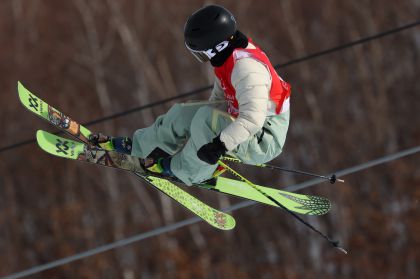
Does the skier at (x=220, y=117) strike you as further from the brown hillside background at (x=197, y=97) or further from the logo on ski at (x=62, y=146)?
the brown hillside background at (x=197, y=97)

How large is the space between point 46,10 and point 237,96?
19.6 meters

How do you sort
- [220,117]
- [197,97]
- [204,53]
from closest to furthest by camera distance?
[204,53] < [220,117] < [197,97]

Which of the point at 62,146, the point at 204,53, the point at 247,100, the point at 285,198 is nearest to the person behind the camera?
the point at 247,100

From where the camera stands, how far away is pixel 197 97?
2073 cm

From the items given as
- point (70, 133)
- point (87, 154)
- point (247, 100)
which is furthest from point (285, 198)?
point (247, 100)

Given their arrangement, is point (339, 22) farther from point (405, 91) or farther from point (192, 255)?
point (192, 255)

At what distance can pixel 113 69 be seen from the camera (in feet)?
71.5

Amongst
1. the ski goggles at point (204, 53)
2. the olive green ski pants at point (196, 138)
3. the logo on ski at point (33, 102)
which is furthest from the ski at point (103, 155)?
the ski goggles at point (204, 53)

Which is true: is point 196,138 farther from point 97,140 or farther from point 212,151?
point 97,140

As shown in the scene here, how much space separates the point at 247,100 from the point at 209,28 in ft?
1.55

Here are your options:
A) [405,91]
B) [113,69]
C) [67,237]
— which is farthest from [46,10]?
[405,91]

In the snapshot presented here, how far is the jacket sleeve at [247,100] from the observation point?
14.5 ft

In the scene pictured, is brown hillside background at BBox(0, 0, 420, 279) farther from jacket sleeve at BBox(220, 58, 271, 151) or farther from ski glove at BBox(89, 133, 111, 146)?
jacket sleeve at BBox(220, 58, 271, 151)

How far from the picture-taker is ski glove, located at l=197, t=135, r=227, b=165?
452 centimetres
